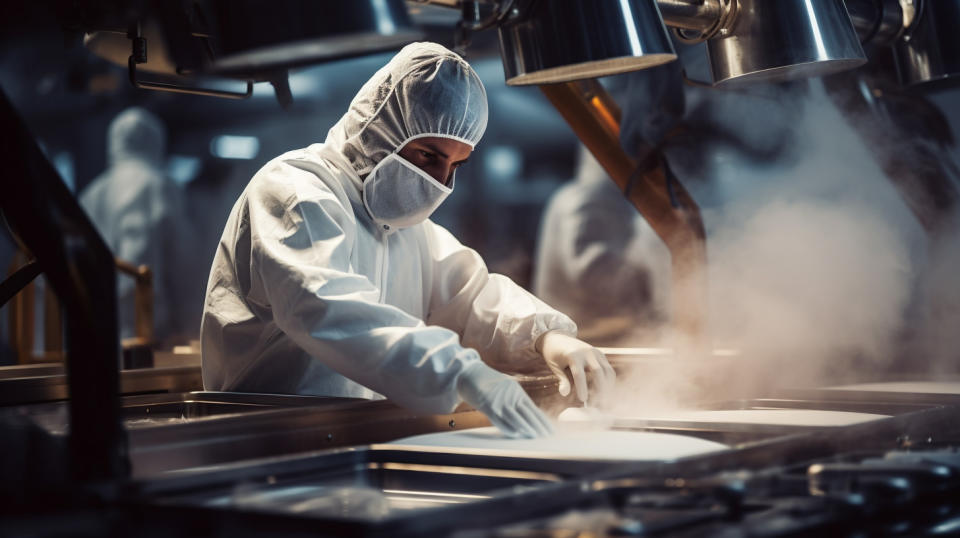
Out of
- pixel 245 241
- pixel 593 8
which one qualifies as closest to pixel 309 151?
pixel 245 241

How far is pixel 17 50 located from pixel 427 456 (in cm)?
505

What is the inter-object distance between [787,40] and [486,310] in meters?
0.73

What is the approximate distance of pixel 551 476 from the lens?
104 cm

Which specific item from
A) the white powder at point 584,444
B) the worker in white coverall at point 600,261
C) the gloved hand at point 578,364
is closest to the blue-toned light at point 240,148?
the worker in white coverall at point 600,261

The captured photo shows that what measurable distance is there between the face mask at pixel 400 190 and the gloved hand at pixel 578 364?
0.33 metres

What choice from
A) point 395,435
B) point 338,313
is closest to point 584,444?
point 395,435

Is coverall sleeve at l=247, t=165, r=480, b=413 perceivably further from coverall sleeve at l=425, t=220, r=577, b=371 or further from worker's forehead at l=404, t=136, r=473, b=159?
coverall sleeve at l=425, t=220, r=577, b=371

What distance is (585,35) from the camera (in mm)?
1414

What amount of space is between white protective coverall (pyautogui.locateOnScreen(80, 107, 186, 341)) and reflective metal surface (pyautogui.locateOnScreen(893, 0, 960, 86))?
3930 mm

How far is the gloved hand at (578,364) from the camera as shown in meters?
1.58

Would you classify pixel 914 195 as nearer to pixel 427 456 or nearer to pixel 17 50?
pixel 427 456

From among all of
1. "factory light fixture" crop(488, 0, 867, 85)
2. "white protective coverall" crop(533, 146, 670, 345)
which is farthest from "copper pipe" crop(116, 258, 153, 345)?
"white protective coverall" crop(533, 146, 670, 345)

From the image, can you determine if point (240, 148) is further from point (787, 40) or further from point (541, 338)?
point (787, 40)

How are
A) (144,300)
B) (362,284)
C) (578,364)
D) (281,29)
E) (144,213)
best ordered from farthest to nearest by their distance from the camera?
1. (144,213)
2. (144,300)
3. (578,364)
4. (362,284)
5. (281,29)
